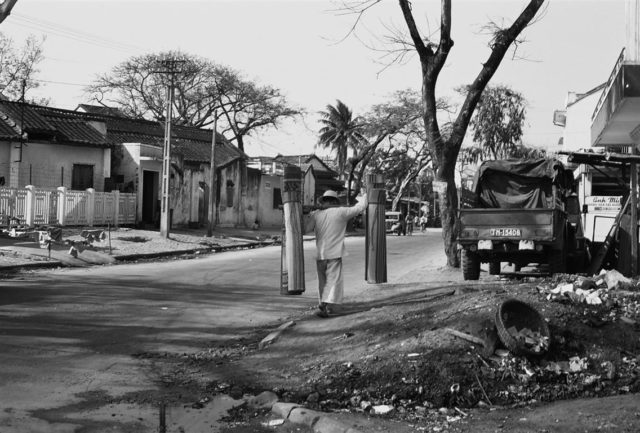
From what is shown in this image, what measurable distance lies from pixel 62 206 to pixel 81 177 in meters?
5.07

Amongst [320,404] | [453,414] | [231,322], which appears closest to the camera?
[453,414]

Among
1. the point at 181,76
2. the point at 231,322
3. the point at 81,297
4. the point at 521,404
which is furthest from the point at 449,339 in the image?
the point at 181,76

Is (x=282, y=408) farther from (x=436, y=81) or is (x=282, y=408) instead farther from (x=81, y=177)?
(x=81, y=177)

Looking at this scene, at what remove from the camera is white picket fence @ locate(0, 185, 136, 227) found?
2266 cm

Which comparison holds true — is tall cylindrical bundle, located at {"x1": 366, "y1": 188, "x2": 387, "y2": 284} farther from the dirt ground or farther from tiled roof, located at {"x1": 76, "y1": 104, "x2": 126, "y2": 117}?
tiled roof, located at {"x1": 76, "y1": 104, "x2": 126, "y2": 117}

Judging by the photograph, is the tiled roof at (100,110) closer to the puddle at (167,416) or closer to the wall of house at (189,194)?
the wall of house at (189,194)

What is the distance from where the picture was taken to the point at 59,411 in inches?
217

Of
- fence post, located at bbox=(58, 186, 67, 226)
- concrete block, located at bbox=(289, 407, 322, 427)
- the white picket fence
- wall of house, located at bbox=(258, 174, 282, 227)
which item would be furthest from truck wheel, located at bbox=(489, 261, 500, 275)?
wall of house, located at bbox=(258, 174, 282, 227)

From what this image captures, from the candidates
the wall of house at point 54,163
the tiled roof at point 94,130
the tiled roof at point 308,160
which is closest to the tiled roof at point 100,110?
the tiled roof at point 94,130

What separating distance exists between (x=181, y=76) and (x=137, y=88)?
3.76m

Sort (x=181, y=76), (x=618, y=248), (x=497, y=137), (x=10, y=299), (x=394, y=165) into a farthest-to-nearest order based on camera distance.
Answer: (x=394, y=165)
(x=181, y=76)
(x=497, y=137)
(x=618, y=248)
(x=10, y=299)

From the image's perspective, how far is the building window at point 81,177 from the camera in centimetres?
2906

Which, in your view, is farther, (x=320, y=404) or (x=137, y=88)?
(x=137, y=88)

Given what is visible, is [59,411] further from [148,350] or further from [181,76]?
[181,76]
